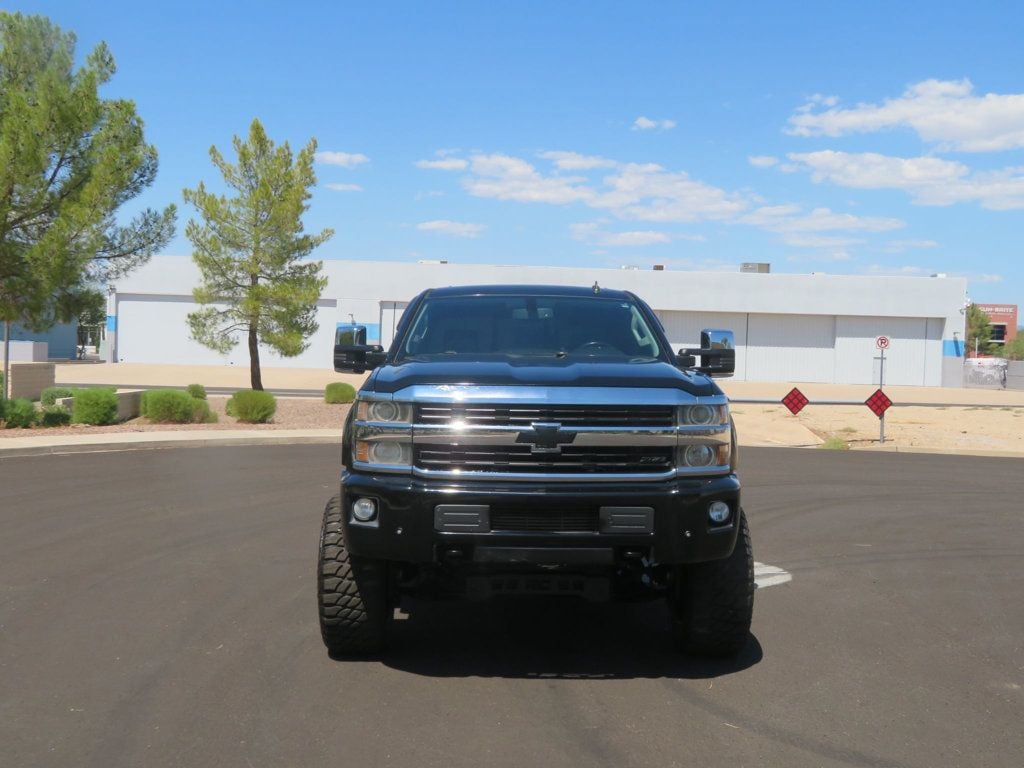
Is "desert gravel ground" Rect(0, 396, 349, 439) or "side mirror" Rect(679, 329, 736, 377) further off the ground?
"side mirror" Rect(679, 329, 736, 377)

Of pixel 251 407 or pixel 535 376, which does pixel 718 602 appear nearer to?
pixel 535 376

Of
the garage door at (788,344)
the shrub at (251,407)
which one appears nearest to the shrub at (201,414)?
the shrub at (251,407)

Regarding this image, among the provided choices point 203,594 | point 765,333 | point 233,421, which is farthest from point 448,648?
point 765,333

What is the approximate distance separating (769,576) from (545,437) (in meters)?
3.61

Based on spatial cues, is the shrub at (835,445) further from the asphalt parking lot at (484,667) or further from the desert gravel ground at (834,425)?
the asphalt parking lot at (484,667)

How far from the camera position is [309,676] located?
5332 mm

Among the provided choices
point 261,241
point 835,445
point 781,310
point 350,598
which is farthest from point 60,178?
point 781,310

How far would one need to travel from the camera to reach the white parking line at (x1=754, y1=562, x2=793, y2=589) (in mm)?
7734

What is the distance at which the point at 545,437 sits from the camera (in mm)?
5035

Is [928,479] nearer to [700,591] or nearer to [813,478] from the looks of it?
[813,478]

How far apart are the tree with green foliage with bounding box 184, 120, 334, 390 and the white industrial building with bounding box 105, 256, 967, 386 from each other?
88.3ft

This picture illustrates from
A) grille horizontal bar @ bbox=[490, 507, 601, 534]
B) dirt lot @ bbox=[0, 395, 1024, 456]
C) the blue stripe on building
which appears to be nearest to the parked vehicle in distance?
dirt lot @ bbox=[0, 395, 1024, 456]

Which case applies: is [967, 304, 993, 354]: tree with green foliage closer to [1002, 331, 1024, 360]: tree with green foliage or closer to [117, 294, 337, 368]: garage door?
[1002, 331, 1024, 360]: tree with green foliage

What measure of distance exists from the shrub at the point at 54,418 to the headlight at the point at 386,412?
56.8 feet
